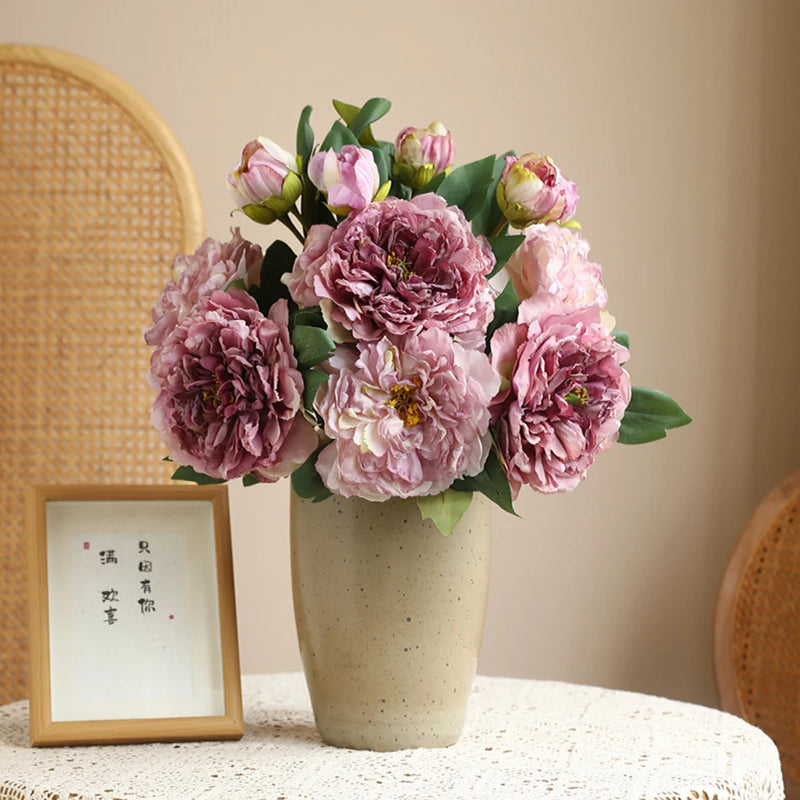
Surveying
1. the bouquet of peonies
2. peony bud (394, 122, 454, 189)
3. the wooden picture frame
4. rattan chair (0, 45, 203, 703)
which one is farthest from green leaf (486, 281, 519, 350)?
rattan chair (0, 45, 203, 703)

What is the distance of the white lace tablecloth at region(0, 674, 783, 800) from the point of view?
Answer: 2.48 feet

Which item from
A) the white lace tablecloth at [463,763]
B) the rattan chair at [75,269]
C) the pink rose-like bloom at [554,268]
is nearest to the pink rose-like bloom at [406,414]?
the pink rose-like bloom at [554,268]

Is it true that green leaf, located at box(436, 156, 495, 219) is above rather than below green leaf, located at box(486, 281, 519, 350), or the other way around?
above

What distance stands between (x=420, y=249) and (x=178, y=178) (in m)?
0.73

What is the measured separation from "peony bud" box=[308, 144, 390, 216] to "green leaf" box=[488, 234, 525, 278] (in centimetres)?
10

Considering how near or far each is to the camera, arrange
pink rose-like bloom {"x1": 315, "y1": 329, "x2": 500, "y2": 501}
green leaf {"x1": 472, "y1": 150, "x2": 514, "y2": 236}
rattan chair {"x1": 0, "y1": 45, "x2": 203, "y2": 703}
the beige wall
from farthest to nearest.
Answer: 1. the beige wall
2. rattan chair {"x1": 0, "y1": 45, "x2": 203, "y2": 703}
3. green leaf {"x1": 472, "y1": 150, "x2": 514, "y2": 236}
4. pink rose-like bloom {"x1": 315, "y1": 329, "x2": 500, "y2": 501}

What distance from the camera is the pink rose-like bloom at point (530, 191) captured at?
2.68ft

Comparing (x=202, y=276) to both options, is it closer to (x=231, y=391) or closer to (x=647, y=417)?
(x=231, y=391)

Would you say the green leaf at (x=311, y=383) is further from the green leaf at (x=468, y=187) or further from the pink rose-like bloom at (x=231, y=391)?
the green leaf at (x=468, y=187)

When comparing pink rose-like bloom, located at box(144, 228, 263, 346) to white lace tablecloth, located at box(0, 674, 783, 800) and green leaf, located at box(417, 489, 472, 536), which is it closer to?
green leaf, located at box(417, 489, 472, 536)

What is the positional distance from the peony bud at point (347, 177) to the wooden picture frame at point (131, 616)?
31 centimetres

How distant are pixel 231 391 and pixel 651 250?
108 centimetres

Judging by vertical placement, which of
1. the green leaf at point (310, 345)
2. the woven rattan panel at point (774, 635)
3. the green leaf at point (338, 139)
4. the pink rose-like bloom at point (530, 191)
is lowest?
the woven rattan panel at point (774, 635)

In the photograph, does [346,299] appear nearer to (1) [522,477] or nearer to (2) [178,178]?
(1) [522,477]
